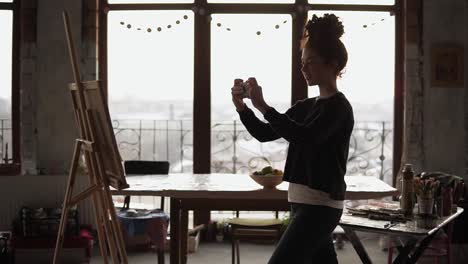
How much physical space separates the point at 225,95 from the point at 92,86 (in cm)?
286

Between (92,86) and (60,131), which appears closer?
(92,86)

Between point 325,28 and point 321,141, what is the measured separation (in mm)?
424

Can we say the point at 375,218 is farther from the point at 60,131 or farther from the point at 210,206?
the point at 60,131

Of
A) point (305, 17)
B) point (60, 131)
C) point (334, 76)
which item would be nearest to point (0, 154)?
point (60, 131)

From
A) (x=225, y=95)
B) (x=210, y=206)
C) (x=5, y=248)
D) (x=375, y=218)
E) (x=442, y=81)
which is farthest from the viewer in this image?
(x=225, y=95)

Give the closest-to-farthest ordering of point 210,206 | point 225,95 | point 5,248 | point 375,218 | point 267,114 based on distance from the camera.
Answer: point 267,114 → point 375,218 → point 210,206 → point 5,248 → point 225,95

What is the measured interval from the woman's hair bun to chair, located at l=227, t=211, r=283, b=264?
1.89 m

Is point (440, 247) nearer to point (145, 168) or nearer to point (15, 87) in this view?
point (145, 168)

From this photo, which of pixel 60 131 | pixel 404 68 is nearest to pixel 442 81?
pixel 404 68

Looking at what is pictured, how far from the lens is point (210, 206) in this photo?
3.73 metres

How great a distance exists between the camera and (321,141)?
6.98 feet

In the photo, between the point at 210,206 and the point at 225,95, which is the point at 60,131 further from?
the point at 210,206

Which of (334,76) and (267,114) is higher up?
(334,76)

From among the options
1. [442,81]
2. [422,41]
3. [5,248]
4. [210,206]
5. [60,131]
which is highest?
[422,41]
